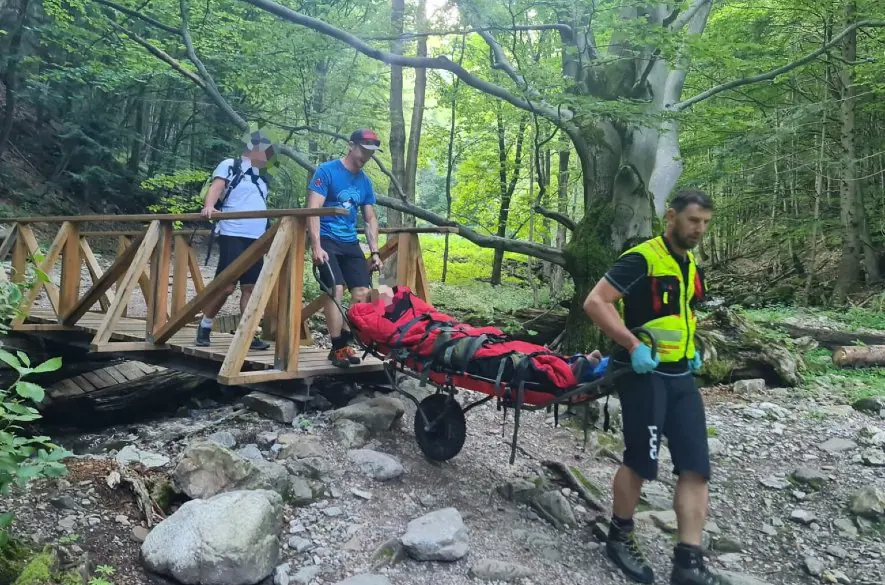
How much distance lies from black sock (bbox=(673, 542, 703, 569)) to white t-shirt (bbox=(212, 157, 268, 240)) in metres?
4.20

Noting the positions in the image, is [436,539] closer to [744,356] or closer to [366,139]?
[366,139]

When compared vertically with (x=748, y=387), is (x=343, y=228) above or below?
above

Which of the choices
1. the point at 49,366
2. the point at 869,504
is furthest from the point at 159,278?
the point at 869,504

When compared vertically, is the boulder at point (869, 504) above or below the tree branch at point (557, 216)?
below

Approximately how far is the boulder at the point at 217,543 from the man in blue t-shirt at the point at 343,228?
7.01ft

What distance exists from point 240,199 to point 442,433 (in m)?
2.89

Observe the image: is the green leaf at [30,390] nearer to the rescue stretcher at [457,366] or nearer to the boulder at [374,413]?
the rescue stretcher at [457,366]

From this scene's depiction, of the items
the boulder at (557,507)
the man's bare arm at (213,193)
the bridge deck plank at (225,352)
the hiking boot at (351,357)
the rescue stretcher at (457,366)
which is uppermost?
the man's bare arm at (213,193)

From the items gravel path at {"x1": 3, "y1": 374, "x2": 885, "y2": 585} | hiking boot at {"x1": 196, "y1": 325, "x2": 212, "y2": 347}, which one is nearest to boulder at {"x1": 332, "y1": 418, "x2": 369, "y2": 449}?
gravel path at {"x1": 3, "y1": 374, "x2": 885, "y2": 585}

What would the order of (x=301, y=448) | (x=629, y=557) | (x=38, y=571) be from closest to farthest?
(x=38, y=571)
(x=629, y=557)
(x=301, y=448)

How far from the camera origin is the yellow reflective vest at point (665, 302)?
3.30m

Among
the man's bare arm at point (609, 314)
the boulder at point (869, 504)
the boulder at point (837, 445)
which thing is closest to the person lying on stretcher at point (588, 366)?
the man's bare arm at point (609, 314)

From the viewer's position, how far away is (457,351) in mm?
3998

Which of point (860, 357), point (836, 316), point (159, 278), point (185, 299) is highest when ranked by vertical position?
point (159, 278)
